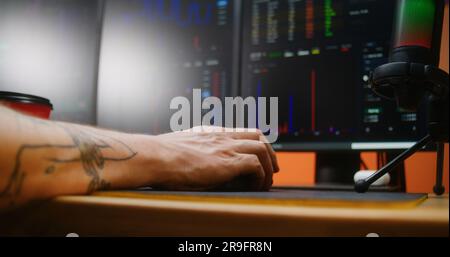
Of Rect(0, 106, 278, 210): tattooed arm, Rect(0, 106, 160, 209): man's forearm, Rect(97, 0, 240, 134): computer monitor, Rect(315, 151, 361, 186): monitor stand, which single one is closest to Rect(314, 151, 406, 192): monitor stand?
Rect(315, 151, 361, 186): monitor stand

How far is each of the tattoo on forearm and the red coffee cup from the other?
0.16 m

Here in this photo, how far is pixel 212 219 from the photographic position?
0.96 ft

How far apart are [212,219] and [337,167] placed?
0.75 meters

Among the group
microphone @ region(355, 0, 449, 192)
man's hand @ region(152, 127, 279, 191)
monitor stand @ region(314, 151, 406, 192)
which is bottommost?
monitor stand @ region(314, 151, 406, 192)

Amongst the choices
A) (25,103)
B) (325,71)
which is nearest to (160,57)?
(325,71)

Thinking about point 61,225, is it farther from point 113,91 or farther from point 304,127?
point 113,91

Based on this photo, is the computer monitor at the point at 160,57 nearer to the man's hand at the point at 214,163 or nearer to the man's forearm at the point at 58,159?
the man's hand at the point at 214,163

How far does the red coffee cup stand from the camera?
588 millimetres

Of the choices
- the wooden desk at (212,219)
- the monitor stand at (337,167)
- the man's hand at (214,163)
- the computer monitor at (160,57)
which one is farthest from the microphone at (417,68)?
the computer monitor at (160,57)

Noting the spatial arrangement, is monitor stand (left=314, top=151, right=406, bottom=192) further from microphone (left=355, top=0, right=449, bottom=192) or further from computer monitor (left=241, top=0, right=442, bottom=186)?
microphone (left=355, top=0, right=449, bottom=192)

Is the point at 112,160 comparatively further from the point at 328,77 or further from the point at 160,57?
the point at 160,57

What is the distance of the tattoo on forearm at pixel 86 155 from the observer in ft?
1.24

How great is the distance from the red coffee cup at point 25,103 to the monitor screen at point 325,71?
50 cm
